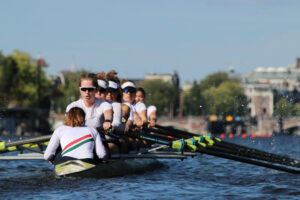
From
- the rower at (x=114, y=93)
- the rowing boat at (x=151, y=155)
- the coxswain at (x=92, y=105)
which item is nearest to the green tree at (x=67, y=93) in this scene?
the rowing boat at (x=151, y=155)

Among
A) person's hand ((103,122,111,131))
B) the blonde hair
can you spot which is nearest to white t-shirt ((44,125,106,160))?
the blonde hair

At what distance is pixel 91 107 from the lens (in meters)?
12.6

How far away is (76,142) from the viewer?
11.6m

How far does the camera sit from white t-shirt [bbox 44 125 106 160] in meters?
11.5

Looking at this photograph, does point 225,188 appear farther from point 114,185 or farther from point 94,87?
point 94,87

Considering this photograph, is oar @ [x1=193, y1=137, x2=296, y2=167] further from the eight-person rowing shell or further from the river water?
the eight-person rowing shell

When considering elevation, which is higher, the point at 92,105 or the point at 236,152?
the point at 92,105

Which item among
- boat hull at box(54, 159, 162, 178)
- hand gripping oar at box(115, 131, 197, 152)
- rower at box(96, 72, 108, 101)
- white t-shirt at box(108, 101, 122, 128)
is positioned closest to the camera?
boat hull at box(54, 159, 162, 178)

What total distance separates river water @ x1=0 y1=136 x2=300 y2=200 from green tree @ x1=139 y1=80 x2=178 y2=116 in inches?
3899

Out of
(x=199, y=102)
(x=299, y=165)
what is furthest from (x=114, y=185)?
(x=199, y=102)

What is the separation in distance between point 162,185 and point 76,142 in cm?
232

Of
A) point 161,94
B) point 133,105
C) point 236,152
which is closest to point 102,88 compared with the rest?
point 133,105

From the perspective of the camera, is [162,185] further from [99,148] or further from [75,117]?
Answer: [75,117]

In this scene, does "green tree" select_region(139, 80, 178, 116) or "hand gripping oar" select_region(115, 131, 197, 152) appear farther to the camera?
"green tree" select_region(139, 80, 178, 116)
